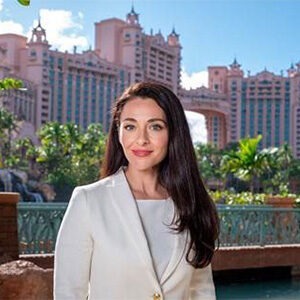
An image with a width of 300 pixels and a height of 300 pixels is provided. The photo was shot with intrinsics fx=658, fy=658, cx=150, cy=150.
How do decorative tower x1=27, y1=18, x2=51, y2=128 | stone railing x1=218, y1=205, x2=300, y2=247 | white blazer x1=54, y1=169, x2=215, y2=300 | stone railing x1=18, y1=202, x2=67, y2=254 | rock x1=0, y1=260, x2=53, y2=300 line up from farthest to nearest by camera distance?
decorative tower x1=27, y1=18, x2=51, y2=128 < stone railing x1=218, y1=205, x2=300, y2=247 < stone railing x1=18, y1=202, x2=67, y2=254 < rock x1=0, y1=260, x2=53, y2=300 < white blazer x1=54, y1=169, x2=215, y2=300

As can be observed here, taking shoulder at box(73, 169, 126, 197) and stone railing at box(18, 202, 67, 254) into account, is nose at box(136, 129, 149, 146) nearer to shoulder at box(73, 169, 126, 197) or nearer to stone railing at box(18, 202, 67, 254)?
shoulder at box(73, 169, 126, 197)

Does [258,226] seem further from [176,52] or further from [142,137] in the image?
[176,52]

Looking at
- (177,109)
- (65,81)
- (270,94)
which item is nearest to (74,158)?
(65,81)

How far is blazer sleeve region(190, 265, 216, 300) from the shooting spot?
5.34 feet

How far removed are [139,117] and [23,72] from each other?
76302 millimetres

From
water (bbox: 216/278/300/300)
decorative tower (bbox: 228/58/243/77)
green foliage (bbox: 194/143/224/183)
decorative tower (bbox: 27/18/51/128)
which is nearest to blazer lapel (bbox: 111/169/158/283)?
water (bbox: 216/278/300/300)

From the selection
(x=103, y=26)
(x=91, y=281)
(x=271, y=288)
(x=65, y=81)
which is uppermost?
(x=103, y=26)

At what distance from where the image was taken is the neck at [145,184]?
1.64 metres

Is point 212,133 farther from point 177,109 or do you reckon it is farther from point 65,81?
point 177,109

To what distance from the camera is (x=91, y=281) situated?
150 cm

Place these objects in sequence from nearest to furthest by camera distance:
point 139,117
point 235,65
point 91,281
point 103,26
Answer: point 91,281 → point 139,117 → point 103,26 → point 235,65

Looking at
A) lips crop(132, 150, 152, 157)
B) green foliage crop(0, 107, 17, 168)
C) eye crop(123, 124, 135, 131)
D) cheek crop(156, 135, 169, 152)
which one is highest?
green foliage crop(0, 107, 17, 168)

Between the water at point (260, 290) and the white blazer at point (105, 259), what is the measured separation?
7.05 meters

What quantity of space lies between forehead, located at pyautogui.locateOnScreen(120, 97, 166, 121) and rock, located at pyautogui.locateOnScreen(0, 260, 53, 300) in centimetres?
295
